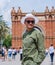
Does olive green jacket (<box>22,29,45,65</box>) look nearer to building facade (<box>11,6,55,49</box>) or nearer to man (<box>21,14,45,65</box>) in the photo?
man (<box>21,14,45,65</box>)

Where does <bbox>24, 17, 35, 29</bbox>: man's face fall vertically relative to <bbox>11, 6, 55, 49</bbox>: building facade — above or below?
above

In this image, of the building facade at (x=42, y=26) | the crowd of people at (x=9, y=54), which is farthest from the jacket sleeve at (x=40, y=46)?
the building facade at (x=42, y=26)

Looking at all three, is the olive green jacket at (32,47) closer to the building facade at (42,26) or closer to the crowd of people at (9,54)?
the crowd of people at (9,54)

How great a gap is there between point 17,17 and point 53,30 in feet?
24.4

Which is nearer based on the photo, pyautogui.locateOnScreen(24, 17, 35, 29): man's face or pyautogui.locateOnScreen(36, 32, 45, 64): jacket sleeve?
pyautogui.locateOnScreen(36, 32, 45, 64): jacket sleeve

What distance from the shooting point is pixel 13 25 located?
58.5 metres

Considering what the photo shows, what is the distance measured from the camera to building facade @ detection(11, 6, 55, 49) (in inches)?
2217

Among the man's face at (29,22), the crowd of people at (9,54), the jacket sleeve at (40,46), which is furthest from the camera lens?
the crowd of people at (9,54)

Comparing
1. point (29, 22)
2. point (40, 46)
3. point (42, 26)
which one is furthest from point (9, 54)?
point (42, 26)

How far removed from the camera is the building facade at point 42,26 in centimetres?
5631

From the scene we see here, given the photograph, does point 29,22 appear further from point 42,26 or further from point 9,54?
point 42,26

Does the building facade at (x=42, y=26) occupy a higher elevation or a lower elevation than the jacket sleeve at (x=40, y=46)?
lower

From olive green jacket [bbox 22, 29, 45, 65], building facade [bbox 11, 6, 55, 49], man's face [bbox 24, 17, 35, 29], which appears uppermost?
man's face [bbox 24, 17, 35, 29]

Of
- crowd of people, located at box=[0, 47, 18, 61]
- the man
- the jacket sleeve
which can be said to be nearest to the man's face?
the man
